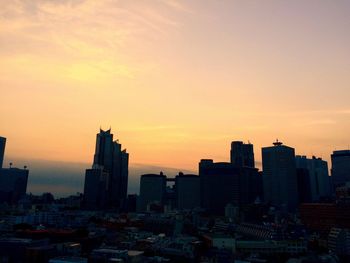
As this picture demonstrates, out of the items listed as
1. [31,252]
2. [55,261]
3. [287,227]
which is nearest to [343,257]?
[287,227]

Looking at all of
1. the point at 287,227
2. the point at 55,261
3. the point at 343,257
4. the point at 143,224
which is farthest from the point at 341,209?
the point at 55,261

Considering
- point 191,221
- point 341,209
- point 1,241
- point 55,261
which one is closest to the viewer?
point 55,261

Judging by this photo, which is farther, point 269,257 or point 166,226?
point 166,226

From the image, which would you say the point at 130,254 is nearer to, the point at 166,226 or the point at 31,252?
the point at 31,252

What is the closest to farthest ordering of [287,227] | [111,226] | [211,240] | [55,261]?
[55,261]
[211,240]
[287,227]
[111,226]

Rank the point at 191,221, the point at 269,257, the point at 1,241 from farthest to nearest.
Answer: the point at 191,221 < the point at 269,257 < the point at 1,241

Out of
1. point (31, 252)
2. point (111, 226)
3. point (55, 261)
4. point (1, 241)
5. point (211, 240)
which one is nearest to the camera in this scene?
point (55, 261)

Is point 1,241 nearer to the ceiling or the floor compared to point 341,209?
nearer to the floor

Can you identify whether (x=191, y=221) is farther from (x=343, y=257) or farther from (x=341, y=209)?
(x=343, y=257)

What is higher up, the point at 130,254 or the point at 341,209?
the point at 341,209
